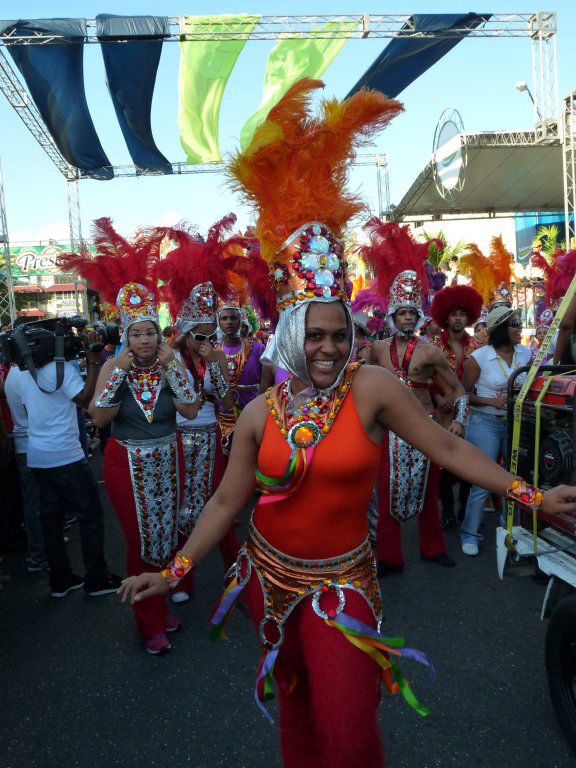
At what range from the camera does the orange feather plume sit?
7.44ft

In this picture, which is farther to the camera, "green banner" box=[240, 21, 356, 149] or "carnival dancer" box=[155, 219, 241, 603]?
"green banner" box=[240, 21, 356, 149]

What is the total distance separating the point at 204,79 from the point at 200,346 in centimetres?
1119

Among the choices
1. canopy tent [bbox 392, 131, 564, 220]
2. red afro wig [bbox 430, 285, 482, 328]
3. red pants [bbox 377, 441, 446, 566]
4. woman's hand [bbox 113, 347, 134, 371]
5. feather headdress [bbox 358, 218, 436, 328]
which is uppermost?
canopy tent [bbox 392, 131, 564, 220]

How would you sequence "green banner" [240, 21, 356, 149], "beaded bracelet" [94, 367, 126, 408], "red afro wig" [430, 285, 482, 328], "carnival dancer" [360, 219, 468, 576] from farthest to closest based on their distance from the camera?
"green banner" [240, 21, 356, 149] < "red afro wig" [430, 285, 482, 328] < "carnival dancer" [360, 219, 468, 576] < "beaded bracelet" [94, 367, 126, 408]

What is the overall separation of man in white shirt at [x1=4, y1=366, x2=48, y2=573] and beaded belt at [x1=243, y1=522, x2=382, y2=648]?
349 cm

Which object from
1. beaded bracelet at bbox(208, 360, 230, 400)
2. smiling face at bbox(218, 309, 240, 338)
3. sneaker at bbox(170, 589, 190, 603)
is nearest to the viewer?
sneaker at bbox(170, 589, 190, 603)

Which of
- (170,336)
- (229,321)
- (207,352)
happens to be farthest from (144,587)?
(170,336)

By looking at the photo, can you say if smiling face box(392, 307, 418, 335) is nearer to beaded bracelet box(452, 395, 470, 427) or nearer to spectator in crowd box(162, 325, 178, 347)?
beaded bracelet box(452, 395, 470, 427)

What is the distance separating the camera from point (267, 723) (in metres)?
2.76

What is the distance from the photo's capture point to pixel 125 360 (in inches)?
135

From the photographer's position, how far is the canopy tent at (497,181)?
52.9 feet

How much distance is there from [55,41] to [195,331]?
941 centimetres

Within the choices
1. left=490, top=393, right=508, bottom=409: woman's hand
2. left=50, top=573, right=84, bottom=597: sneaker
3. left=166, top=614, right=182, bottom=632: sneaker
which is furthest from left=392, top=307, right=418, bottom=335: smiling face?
left=50, top=573, right=84, bottom=597: sneaker

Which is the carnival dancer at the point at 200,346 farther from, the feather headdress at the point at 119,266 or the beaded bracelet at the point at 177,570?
the beaded bracelet at the point at 177,570
